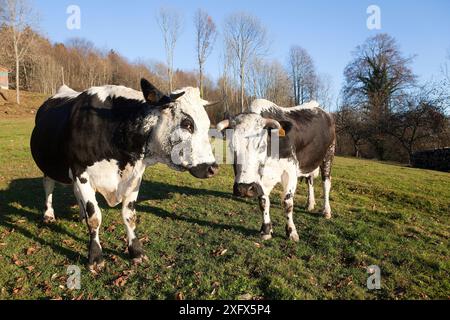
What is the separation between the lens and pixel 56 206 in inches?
314

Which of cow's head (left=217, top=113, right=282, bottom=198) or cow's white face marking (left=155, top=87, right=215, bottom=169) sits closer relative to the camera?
cow's white face marking (left=155, top=87, right=215, bottom=169)

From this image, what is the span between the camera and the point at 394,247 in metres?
6.14

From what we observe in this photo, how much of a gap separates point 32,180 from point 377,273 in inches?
384

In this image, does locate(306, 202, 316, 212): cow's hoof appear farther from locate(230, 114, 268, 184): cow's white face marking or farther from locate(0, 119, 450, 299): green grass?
locate(230, 114, 268, 184): cow's white face marking

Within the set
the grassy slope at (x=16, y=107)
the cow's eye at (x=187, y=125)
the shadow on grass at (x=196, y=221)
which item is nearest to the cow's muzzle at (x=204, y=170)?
the cow's eye at (x=187, y=125)

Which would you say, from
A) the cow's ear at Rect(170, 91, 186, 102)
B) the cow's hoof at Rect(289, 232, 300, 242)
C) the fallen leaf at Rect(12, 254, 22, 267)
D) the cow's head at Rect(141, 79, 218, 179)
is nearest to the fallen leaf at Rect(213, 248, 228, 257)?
the cow's hoof at Rect(289, 232, 300, 242)

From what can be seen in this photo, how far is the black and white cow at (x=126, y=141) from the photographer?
449cm

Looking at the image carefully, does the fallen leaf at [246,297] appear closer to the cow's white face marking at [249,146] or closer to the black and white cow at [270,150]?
the black and white cow at [270,150]

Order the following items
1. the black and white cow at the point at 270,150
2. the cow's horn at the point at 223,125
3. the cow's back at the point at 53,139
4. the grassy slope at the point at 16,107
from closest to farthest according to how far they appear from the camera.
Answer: the cow's back at the point at 53,139
the black and white cow at the point at 270,150
the cow's horn at the point at 223,125
the grassy slope at the point at 16,107

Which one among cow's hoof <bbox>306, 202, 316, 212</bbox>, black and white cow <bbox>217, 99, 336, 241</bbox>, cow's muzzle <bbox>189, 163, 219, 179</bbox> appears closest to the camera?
cow's muzzle <bbox>189, 163, 219, 179</bbox>

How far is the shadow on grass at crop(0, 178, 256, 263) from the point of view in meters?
6.23

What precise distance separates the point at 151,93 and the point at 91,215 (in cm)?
193

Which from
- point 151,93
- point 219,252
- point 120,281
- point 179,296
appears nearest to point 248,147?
point 219,252

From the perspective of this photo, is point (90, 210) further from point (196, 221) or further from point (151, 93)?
point (196, 221)
